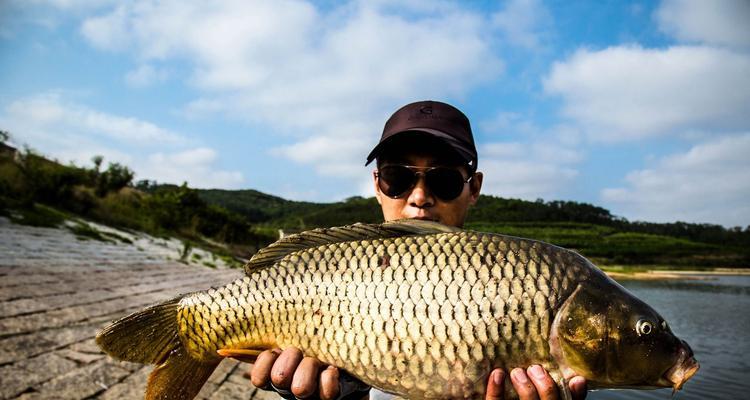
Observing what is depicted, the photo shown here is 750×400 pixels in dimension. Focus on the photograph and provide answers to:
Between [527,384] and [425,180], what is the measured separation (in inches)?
50.2

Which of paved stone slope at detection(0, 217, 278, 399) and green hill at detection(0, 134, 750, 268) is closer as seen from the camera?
paved stone slope at detection(0, 217, 278, 399)

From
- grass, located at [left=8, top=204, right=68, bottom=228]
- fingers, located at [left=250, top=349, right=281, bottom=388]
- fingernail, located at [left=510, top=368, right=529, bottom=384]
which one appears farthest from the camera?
grass, located at [left=8, top=204, right=68, bottom=228]

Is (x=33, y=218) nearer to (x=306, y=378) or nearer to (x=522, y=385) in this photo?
(x=306, y=378)

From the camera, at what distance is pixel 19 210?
14211mm

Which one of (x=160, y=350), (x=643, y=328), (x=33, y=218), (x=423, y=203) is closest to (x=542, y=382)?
(x=643, y=328)

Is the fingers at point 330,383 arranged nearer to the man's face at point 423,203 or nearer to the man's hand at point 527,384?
the man's hand at point 527,384

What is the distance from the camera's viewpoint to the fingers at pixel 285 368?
164 centimetres

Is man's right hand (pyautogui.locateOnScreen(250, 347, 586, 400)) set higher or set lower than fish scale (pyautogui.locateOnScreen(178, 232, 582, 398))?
lower

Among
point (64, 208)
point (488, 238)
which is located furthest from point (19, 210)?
point (488, 238)

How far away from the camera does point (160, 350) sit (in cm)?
185

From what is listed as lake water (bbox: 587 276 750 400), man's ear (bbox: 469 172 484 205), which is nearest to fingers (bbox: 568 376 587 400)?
man's ear (bbox: 469 172 484 205)

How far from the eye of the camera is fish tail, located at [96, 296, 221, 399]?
1.79 metres

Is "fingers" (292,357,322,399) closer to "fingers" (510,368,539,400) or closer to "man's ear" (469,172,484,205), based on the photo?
"fingers" (510,368,539,400)

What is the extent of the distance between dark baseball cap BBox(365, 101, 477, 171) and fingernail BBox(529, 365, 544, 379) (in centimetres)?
124
